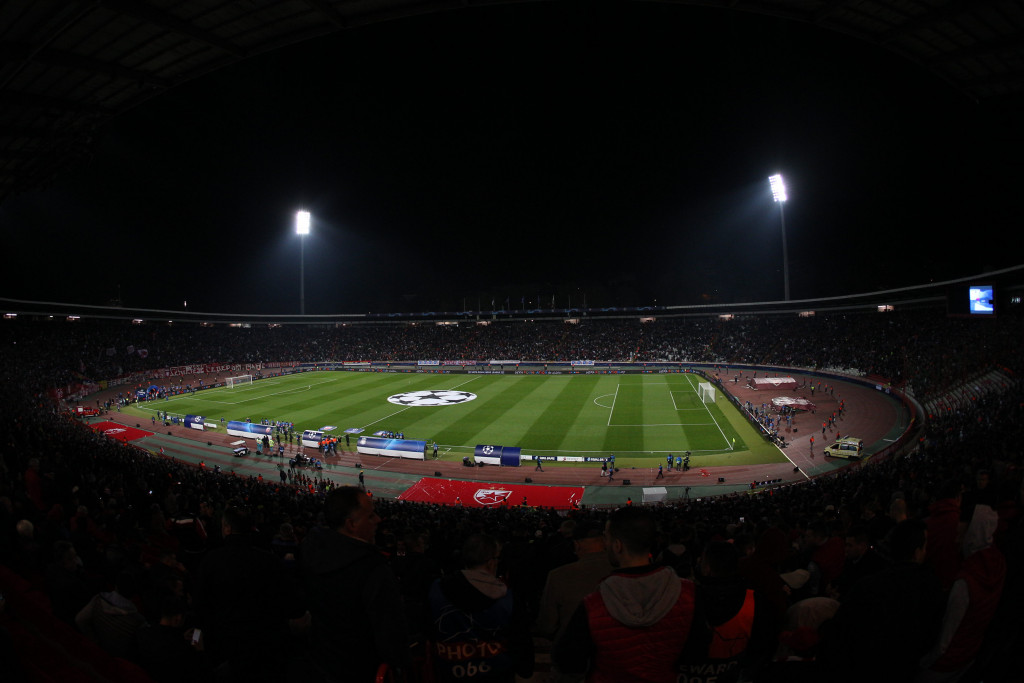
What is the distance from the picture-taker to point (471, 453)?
106ft

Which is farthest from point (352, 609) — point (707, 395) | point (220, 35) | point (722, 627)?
point (707, 395)

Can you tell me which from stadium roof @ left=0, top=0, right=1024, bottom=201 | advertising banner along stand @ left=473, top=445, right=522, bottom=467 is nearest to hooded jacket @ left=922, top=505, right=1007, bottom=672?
stadium roof @ left=0, top=0, right=1024, bottom=201

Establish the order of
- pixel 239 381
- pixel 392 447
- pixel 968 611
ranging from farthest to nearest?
pixel 239 381 → pixel 392 447 → pixel 968 611

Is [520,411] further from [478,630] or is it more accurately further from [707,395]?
[478,630]

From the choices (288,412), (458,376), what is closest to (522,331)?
(458,376)

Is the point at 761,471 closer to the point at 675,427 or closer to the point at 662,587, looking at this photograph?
the point at 675,427

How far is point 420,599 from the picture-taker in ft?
16.5

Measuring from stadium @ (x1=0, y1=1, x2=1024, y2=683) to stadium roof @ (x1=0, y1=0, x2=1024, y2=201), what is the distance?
10 centimetres

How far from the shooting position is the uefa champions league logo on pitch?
1886 inches

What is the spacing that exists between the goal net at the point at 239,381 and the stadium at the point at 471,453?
0.76 meters

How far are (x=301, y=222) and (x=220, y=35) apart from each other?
7981 cm

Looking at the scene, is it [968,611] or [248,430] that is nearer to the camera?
[968,611]

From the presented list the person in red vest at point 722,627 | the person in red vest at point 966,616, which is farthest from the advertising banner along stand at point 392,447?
the person in red vest at point 966,616

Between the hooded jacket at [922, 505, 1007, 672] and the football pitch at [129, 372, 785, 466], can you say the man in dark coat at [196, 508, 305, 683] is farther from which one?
the football pitch at [129, 372, 785, 466]
